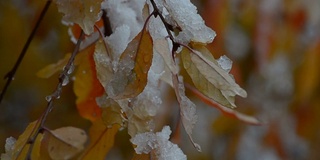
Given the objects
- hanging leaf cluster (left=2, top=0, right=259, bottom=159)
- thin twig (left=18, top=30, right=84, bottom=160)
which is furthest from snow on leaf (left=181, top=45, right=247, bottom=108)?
thin twig (left=18, top=30, right=84, bottom=160)

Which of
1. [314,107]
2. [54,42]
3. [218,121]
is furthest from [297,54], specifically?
[54,42]

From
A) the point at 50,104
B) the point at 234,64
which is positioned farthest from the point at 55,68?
the point at 234,64

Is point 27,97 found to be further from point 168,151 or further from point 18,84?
point 168,151

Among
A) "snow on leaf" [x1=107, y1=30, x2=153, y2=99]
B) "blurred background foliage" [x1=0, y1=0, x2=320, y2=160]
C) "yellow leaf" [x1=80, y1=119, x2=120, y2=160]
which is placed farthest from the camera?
"blurred background foliage" [x1=0, y1=0, x2=320, y2=160]

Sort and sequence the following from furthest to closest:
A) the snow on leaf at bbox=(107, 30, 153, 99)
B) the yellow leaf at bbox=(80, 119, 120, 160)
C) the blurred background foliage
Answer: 1. the blurred background foliage
2. the yellow leaf at bbox=(80, 119, 120, 160)
3. the snow on leaf at bbox=(107, 30, 153, 99)

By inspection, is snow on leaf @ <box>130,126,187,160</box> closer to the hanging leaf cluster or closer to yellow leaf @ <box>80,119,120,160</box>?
the hanging leaf cluster

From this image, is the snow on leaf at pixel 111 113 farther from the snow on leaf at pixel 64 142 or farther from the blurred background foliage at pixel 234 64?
the blurred background foliage at pixel 234 64

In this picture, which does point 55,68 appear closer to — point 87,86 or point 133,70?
point 87,86

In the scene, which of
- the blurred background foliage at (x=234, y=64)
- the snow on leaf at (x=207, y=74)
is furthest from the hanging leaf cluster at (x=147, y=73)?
the blurred background foliage at (x=234, y=64)
